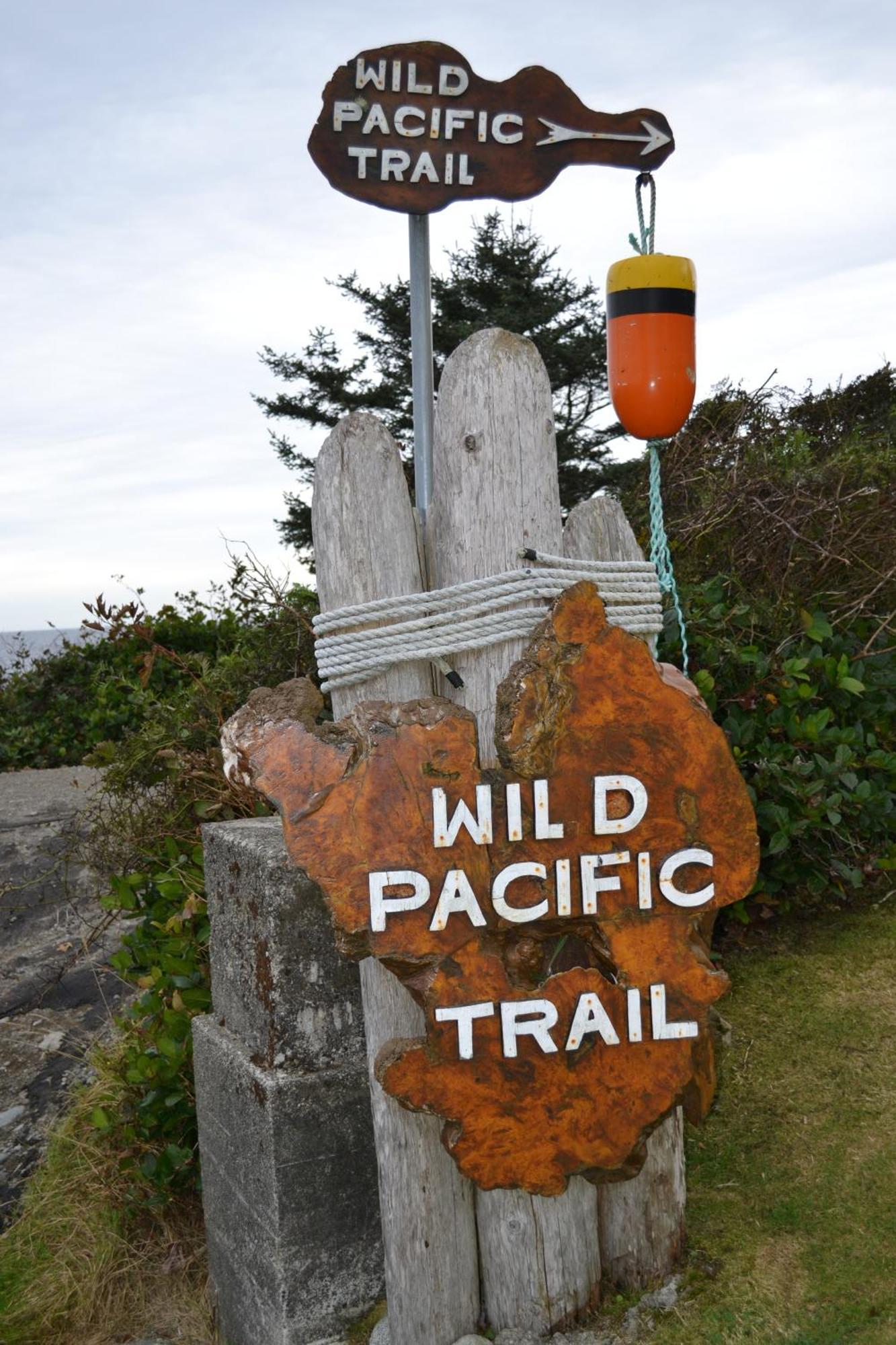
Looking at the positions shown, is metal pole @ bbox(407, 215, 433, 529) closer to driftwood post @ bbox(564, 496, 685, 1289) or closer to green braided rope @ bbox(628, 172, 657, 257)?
green braided rope @ bbox(628, 172, 657, 257)

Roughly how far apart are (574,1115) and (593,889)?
0.42m

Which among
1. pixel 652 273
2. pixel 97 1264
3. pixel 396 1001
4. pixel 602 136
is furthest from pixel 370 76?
pixel 97 1264

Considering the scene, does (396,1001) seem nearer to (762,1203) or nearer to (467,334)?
(762,1203)

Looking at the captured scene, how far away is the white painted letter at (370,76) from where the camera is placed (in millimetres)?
2498

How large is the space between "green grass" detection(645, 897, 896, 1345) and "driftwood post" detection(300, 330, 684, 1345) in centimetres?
18

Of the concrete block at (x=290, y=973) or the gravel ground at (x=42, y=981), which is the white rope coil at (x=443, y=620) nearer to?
the concrete block at (x=290, y=973)

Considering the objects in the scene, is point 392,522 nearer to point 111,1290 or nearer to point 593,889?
point 593,889

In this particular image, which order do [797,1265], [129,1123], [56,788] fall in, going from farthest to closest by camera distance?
[56,788]
[129,1123]
[797,1265]

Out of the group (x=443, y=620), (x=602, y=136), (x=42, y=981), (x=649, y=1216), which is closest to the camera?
(x=443, y=620)

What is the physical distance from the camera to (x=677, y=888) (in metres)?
2.14

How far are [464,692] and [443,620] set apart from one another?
0.16m

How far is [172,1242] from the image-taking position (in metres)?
3.33

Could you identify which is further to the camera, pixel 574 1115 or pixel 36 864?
pixel 36 864

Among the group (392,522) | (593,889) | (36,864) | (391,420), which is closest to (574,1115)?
(593,889)
